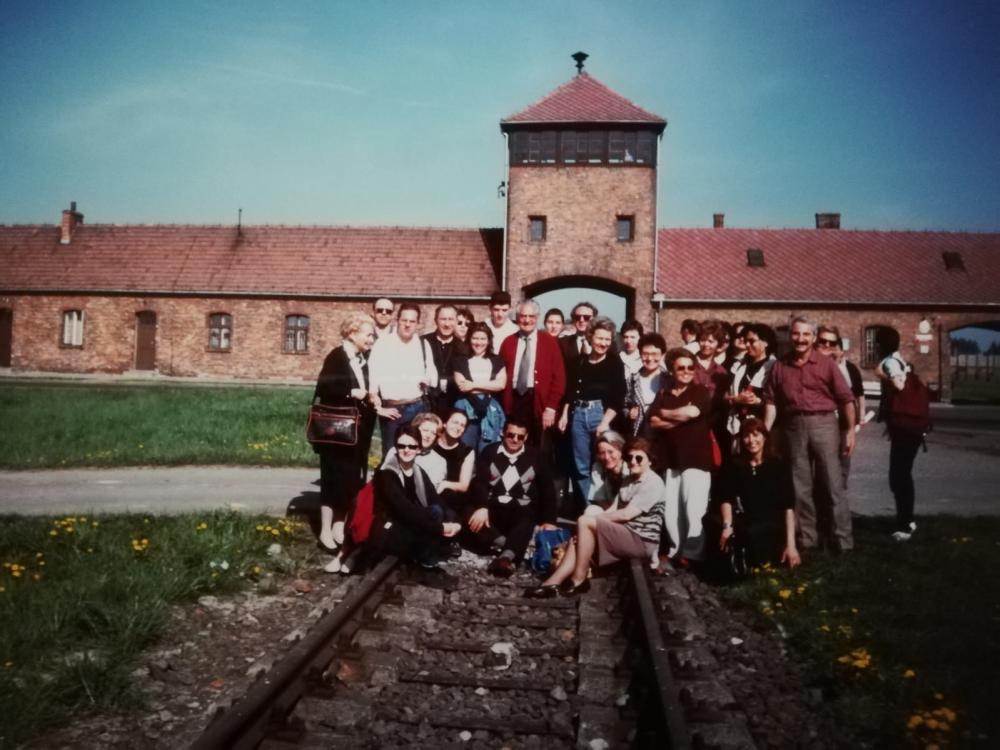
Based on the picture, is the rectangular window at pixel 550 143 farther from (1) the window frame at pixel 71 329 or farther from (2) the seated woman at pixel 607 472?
(2) the seated woman at pixel 607 472

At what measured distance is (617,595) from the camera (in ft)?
17.4

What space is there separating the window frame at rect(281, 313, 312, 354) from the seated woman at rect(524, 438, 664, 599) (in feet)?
83.9

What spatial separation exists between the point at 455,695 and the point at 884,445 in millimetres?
13252

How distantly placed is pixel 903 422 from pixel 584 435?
291 cm

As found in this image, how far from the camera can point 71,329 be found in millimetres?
31297

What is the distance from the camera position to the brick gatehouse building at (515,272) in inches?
1033

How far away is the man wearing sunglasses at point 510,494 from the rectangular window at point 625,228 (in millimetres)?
21074

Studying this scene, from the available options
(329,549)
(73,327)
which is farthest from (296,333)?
(329,549)

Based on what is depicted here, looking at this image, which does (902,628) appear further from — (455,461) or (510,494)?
(455,461)

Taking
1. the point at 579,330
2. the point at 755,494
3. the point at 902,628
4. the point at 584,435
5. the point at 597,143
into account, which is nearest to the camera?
the point at 902,628

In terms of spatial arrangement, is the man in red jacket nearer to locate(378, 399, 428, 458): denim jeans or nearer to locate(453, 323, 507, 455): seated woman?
locate(453, 323, 507, 455): seated woman

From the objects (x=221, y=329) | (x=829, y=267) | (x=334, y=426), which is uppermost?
(x=829, y=267)

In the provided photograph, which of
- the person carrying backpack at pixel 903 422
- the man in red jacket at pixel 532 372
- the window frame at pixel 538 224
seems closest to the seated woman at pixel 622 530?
the man in red jacket at pixel 532 372

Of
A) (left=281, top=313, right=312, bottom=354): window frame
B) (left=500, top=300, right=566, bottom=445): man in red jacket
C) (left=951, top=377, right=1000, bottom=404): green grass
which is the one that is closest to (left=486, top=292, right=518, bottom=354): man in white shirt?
(left=500, top=300, right=566, bottom=445): man in red jacket
